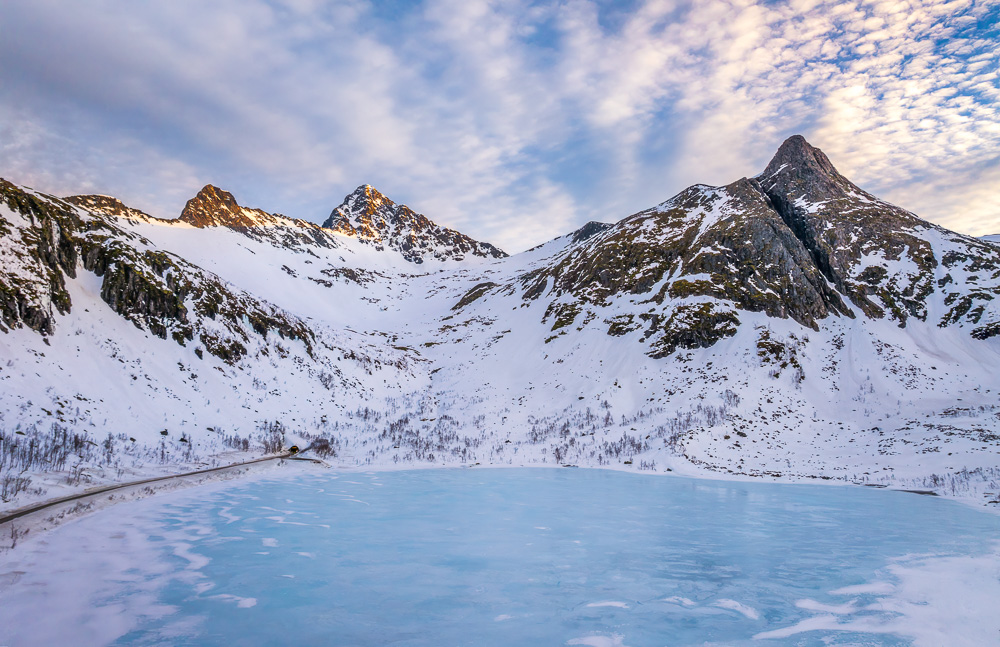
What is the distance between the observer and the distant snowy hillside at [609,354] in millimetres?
16234

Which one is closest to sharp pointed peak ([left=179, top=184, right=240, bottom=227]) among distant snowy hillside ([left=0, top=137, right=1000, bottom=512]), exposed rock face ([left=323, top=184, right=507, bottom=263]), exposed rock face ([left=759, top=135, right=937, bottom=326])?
exposed rock face ([left=323, top=184, right=507, bottom=263])

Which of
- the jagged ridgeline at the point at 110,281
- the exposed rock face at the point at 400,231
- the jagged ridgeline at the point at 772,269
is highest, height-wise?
the exposed rock face at the point at 400,231

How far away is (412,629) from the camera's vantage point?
502cm

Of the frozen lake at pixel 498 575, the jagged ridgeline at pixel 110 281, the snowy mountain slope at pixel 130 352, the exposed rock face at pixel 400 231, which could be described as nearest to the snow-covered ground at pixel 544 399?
the snowy mountain slope at pixel 130 352

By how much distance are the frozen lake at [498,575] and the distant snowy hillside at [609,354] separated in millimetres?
5896

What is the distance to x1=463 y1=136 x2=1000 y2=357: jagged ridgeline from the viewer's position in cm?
3553

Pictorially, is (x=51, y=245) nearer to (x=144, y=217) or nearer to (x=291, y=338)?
(x=291, y=338)

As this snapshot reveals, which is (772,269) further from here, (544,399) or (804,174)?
(804,174)

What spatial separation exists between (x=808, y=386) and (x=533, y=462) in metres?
19.7

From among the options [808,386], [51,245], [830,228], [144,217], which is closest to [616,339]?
[808,386]

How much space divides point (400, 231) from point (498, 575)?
514ft

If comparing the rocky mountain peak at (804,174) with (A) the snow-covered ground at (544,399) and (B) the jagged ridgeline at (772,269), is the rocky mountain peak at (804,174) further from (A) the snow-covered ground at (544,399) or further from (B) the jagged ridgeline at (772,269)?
(A) the snow-covered ground at (544,399)

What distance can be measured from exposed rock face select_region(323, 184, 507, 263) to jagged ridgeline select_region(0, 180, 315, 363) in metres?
113

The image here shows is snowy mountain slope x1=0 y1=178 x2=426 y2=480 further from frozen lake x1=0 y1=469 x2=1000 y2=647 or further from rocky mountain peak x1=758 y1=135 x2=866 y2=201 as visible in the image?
rocky mountain peak x1=758 y1=135 x2=866 y2=201
